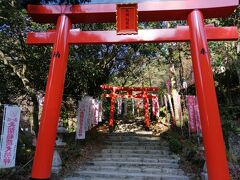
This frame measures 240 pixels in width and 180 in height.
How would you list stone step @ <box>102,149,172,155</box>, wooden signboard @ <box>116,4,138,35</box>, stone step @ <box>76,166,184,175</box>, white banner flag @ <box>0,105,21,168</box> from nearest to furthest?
1. white banner flag @ <box>0,105,21,168</box>
2. wooden signboard @ <box>116,4,138,35</box>
3. stone step @ <box>76,166,184,175</box>
4. stone step @ <box>102,149,172,155</box>

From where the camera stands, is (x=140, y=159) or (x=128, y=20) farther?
(x=140, y=159)

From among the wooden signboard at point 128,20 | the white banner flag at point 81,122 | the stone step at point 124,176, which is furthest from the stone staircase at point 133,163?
the wooden signboard at point 128,20

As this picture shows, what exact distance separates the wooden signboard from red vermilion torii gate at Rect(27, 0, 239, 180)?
12cm

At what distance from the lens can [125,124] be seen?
70.6ft

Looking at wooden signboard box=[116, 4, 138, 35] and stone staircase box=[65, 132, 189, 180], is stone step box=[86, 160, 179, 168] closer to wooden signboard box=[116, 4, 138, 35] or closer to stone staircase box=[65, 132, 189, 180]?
stone staircase box=[65, 132, 189, 180]

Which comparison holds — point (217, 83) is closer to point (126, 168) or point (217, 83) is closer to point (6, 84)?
point (126, 168)

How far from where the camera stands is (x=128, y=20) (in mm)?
7020

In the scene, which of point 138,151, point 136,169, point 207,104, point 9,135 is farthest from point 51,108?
point 138,151

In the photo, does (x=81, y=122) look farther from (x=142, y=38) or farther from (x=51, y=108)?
(x=142, y=38)

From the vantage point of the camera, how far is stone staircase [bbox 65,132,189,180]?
32.5 feet

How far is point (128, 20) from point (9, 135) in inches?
149

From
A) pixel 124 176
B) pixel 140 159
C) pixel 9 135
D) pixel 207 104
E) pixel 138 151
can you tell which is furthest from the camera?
pixel 138 151

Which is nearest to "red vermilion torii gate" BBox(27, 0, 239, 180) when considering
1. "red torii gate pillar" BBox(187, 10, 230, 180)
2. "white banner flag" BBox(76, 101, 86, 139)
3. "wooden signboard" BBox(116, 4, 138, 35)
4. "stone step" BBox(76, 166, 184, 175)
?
"red torii gate pillar" BBox(187, 10, 230, 180)

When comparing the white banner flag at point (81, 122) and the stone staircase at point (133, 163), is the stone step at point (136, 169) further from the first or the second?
the white banner flag at point (81, 122)
